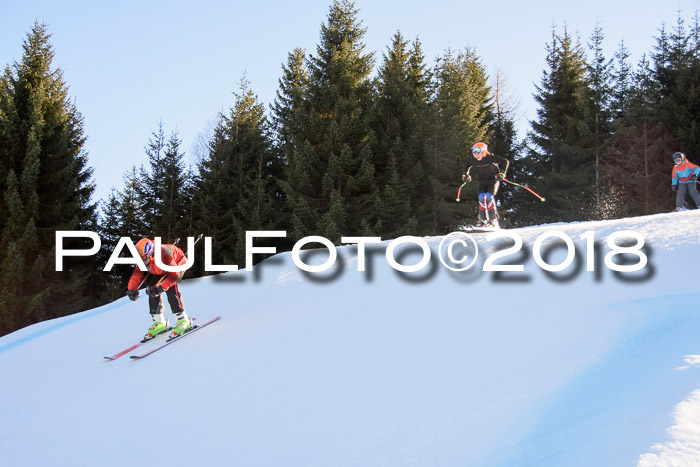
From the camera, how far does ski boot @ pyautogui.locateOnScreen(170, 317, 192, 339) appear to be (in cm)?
775

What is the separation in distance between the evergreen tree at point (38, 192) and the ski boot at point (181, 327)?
52.8 feet

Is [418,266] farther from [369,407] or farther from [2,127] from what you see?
[2,127]

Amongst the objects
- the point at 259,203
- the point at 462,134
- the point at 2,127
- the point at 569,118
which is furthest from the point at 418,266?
→ the point at 569,118

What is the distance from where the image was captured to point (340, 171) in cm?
2241

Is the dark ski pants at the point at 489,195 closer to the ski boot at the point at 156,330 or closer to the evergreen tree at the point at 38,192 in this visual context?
the ski boot at the point at 156,330

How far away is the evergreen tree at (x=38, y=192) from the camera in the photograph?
69.0 feet

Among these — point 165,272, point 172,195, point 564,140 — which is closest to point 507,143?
point 564,140

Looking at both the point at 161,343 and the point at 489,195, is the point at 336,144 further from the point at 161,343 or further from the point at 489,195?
the point at 161,343

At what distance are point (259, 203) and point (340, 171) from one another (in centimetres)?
518

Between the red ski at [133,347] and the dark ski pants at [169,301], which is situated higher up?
the dark ski pants at [169,301]

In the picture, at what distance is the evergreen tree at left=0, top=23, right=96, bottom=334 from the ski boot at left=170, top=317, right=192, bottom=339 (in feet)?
52.8

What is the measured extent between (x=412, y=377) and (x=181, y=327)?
4.30 meters

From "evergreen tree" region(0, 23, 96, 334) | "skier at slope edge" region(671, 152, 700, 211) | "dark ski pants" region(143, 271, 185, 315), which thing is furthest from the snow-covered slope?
"evergreen tree" region(0, 23, 96, 334)

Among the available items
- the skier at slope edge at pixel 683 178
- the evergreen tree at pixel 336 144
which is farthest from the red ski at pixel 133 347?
the evergreen tree at pixel 336 144
